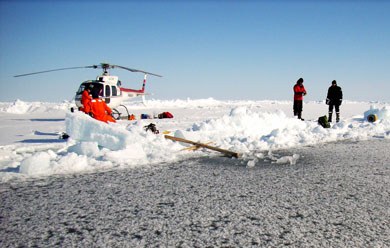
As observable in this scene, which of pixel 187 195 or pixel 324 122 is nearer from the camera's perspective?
pixel 187 195

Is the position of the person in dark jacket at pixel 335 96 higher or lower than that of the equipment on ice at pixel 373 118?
higher

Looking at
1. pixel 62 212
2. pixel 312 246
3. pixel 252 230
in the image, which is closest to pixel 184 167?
pixel 62 212

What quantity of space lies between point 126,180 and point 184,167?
99 cm

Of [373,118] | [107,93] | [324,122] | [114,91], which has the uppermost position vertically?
[114,91]

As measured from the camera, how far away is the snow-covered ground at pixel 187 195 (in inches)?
83.5

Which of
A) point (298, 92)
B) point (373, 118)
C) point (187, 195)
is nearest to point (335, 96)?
point (298, 92)

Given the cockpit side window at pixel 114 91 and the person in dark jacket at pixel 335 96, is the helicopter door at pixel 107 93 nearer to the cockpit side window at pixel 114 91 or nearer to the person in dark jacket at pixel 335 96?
the cockpit side window at pixel 114 91

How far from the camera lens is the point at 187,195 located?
3039mm

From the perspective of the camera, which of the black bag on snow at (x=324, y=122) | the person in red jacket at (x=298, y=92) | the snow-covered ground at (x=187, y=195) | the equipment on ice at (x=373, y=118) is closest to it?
the snow-covered ground at (x=187, y=195)

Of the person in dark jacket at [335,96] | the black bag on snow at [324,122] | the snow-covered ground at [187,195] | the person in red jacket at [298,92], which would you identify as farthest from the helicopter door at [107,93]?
the snow-covered ground at [187,195]

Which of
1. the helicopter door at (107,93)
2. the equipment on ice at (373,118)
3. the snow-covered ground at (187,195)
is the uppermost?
the helicopter door at (107,93)

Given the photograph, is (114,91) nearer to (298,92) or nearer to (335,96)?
(298,92)

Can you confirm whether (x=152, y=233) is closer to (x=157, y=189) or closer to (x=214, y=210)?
(x=214, y=210)

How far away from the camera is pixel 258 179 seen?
145 inches
